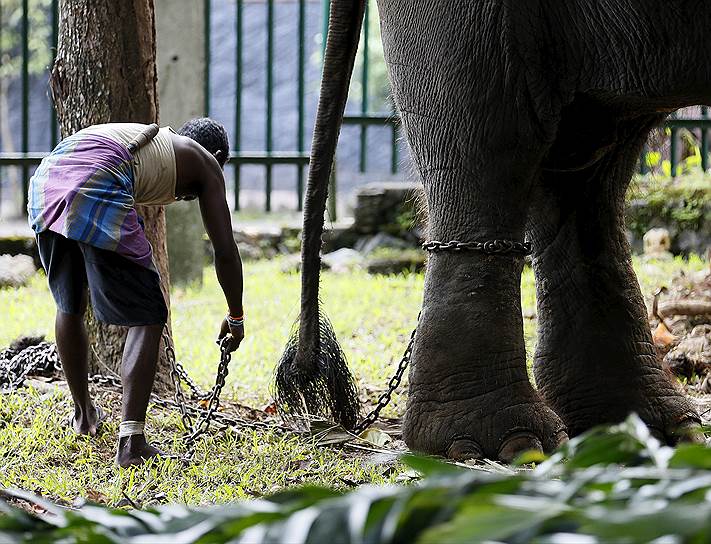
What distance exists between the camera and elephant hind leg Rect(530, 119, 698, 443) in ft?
13.7

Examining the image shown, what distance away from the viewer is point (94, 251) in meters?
3.89

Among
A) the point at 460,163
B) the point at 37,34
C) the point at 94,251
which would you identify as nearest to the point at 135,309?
the point at 94,251

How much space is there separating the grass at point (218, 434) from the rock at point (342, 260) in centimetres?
103

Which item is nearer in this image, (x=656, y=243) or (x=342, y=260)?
(x=656, y=243)

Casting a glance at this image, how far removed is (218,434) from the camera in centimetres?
432

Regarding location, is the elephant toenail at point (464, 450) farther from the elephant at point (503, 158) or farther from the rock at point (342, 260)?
the rock at point (342, 260)

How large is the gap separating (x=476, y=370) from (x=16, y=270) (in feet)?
17.9

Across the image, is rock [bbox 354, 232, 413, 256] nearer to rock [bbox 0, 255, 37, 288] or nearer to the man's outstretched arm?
rock [bbox 0, 255, 37, 288]

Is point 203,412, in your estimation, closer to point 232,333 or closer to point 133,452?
point 232,333

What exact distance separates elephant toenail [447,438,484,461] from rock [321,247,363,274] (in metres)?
5.07

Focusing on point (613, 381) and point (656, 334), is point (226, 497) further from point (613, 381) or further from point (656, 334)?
point (656, 334)

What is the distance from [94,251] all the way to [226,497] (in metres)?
1.03

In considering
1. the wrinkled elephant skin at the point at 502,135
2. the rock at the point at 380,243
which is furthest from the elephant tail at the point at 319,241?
the rock at the point at 380,243

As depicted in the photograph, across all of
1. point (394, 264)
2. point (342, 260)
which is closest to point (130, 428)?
point (394, 264)
